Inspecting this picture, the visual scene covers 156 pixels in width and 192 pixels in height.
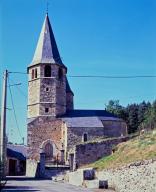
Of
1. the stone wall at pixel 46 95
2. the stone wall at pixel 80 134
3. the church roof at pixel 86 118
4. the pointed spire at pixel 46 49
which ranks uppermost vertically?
the pointed spire at pixel 46 49

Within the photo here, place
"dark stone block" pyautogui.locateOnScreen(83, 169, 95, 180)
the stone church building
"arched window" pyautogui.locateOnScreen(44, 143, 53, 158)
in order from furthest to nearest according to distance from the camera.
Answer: "arched window" pyautogui.locateOnScreen(44, 143, 53, 158) → the stone church building → "dark stone block" pyautogui.locateOnScreen(83, 169, 95, 180)

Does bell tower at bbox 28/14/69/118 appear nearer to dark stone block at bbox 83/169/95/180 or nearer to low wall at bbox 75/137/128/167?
low wall at bbox 75/137/128/167

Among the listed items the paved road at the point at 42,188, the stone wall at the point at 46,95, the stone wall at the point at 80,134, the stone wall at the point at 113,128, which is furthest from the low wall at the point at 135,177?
the stone wall at the point at 46,95

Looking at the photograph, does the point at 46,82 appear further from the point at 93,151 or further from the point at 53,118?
the point at 93,151

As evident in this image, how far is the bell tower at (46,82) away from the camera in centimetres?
5403

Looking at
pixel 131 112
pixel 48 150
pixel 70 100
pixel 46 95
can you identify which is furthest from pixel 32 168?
pixel 131 112

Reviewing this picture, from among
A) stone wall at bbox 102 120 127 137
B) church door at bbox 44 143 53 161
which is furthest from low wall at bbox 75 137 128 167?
stone wall at bbox 102 120 127 137

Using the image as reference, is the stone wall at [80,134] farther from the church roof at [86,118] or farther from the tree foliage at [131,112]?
the tree foliage at [131,112]

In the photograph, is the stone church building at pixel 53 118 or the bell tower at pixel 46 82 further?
the bell tower at pixel 46 82

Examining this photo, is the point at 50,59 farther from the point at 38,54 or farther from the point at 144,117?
the point at 144,117

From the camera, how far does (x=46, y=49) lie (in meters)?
56.0

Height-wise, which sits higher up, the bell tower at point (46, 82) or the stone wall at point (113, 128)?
the bell tower at point (46, 82)

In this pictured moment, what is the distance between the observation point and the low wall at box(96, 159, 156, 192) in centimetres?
2212

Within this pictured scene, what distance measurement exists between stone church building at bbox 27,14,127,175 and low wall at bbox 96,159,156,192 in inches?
929
